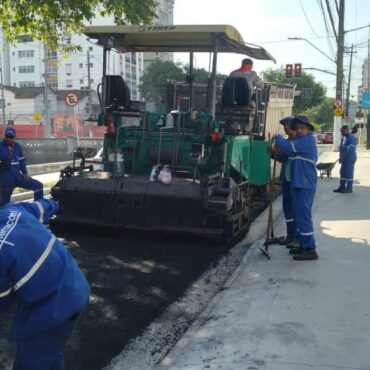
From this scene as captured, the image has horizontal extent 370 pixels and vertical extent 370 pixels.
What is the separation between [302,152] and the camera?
6.49 metres

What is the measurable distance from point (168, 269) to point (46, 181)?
8993 mm

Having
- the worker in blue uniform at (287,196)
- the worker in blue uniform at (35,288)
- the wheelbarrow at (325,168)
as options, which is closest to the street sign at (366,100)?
the wheelbarrow at (325,168)

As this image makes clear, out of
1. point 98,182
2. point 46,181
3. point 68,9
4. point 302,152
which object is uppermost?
point 68,9

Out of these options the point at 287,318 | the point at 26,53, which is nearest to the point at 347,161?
the point at 287,318

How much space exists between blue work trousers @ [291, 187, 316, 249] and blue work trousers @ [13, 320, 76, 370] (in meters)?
4.24

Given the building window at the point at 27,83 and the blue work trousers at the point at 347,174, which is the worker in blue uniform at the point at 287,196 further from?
the building window at the point at 27,83

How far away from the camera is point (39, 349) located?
103 inches

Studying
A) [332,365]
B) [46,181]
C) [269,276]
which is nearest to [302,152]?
[269,276]

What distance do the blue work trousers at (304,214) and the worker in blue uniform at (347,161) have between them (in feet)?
21.7

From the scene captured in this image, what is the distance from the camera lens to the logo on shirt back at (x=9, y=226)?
2.46m

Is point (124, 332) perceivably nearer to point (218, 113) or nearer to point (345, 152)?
point (218, 113)

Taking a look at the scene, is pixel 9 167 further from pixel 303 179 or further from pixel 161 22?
pixel 161 22

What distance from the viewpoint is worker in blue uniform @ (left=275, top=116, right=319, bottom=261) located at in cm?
648

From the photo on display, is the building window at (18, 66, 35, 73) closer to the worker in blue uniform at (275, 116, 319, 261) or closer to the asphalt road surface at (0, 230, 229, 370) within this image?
the asphalt road surface at (0, 230, 229, 370)
